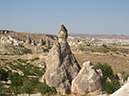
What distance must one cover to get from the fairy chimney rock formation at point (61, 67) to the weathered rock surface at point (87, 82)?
1.05 m

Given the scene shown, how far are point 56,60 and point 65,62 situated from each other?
919 mm

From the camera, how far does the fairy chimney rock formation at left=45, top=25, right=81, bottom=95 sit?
562 inches

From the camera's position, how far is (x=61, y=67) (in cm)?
1470

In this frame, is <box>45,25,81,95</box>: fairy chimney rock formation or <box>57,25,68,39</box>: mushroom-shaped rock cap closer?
<box>45,25,81,95</box>: fairy chimney rock formation

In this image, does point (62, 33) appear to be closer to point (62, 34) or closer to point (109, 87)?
point (62, 34)

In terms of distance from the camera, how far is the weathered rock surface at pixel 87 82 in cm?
1330

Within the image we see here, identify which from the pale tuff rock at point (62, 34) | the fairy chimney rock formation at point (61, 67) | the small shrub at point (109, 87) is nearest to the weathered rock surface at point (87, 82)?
the small shrub at point (109, 87)

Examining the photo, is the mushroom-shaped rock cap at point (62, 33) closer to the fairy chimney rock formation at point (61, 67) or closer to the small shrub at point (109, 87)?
the fairy chimney rock formation at point (61, 67)

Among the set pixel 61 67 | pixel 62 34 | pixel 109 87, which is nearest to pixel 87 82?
pixel 109 87

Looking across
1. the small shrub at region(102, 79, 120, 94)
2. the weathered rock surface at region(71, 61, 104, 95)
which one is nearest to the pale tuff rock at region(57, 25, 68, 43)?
the weathered rock surface at region(71, 61, 104, 95)

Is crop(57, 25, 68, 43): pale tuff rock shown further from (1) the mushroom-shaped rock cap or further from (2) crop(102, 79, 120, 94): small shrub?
(2) crop(102, 79, 120, 94): small shrub

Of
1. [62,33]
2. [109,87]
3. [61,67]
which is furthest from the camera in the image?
[62,33]

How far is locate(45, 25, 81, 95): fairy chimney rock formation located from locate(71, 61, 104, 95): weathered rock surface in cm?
→ 105

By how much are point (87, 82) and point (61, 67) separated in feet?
9.34
